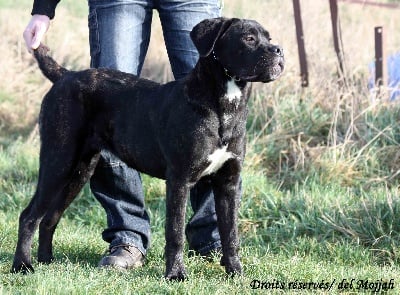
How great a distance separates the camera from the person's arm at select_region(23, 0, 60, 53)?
458cm

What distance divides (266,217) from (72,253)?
5.04 feet

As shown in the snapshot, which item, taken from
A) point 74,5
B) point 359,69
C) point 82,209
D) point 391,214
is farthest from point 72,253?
point 74,5

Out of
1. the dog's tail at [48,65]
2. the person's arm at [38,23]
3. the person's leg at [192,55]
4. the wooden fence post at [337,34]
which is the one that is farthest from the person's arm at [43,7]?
the wooden fence post at [337,34]

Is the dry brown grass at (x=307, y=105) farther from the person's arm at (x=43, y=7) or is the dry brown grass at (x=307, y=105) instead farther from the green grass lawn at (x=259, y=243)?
the person's arm at (x=43, y=7)

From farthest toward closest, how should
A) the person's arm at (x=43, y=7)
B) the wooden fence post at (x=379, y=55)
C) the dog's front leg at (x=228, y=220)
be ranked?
the wooden fence post at (x=379, y=55), the person's arm at (x=43, y=7), the dog's front leg at (x=228, y=220)

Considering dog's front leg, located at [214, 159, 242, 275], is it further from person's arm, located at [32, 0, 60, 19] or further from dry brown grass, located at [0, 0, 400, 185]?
dry brown grass, located at [0, 0, 400, 185]

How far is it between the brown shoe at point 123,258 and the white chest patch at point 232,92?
3.88 feet

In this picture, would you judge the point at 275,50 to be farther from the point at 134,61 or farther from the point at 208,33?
the point at 134,61

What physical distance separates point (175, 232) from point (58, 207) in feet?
3.03

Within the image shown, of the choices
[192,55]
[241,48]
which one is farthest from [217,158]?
[192,55]

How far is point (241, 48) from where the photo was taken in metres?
3.96

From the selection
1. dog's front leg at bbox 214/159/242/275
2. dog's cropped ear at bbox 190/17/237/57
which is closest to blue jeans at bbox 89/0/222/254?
dog's front leg at bbox 214/159/242/275

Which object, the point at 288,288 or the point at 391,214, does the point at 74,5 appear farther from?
the point at 288,288

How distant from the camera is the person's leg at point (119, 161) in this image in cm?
455
